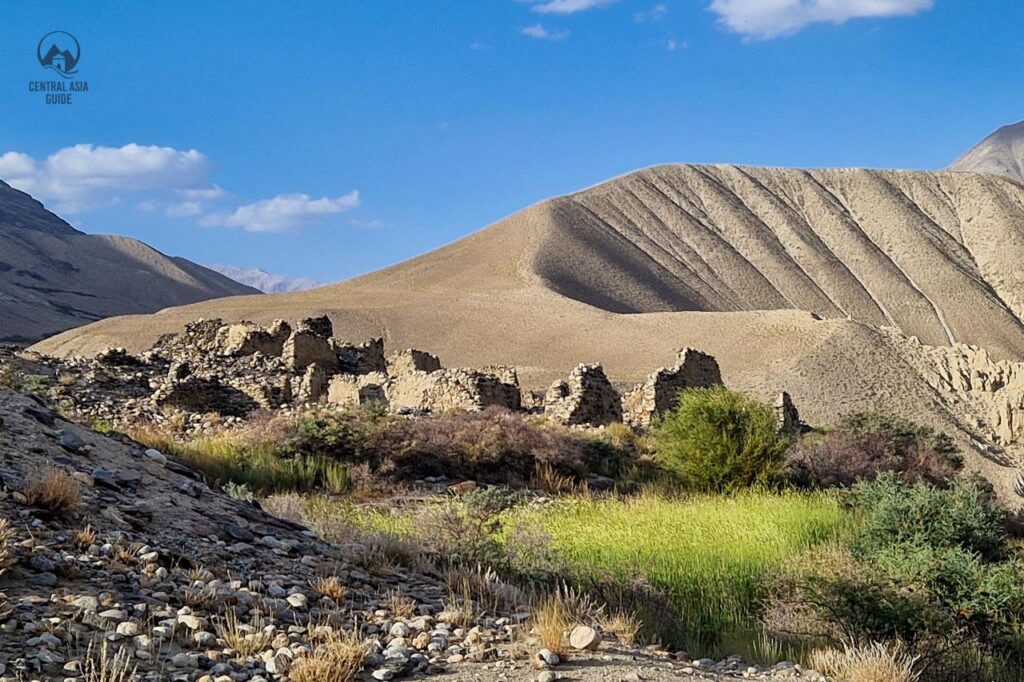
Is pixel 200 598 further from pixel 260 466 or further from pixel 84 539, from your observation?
pixel 260 466

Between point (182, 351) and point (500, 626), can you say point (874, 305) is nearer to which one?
point (182, 351)

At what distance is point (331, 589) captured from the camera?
237 inches

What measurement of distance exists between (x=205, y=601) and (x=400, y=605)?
46.4 inches

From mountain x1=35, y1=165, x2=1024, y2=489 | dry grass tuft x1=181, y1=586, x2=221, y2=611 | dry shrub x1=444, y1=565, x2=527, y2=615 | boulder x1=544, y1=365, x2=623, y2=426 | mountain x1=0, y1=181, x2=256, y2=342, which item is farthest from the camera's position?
mountain x1=0, y1=181, x2=256, y2=342

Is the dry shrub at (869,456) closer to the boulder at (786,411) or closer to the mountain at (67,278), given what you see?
the boulder at (786,411)

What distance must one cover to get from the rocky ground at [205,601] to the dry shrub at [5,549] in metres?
0.02

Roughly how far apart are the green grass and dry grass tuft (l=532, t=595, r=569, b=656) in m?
1.12

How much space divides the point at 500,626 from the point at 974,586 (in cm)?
418

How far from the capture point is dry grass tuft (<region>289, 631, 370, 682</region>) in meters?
4.61

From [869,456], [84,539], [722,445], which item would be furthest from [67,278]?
[84,539]

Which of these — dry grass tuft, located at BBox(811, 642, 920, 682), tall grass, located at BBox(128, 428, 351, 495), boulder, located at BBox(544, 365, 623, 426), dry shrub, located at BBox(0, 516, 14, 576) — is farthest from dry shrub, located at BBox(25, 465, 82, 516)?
boulder, located at BBox(544, 365, 623, 426)

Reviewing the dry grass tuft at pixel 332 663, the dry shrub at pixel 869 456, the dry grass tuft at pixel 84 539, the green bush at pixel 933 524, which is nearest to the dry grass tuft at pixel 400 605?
the dry grass tuft at pixel 332 663

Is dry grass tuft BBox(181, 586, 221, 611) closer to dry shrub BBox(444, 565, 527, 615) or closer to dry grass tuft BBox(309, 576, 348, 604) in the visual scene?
dry grass tuft BBox(309, 576, 348, 604)

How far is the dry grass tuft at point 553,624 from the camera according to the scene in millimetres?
5305
